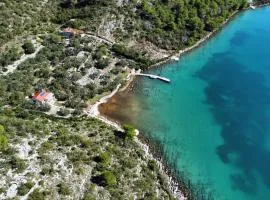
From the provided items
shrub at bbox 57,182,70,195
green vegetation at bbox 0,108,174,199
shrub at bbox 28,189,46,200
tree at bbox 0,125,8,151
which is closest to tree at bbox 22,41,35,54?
green vegetation at bbox 0,108,174,199

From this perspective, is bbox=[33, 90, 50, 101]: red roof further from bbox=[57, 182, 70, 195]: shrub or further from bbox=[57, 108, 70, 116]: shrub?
bbox=[57, 182, 70, 195]: shrub

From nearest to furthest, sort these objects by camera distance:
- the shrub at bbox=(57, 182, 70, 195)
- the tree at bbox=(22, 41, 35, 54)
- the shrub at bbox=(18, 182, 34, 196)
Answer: the shrub at bbox=(18, 182, 34, 196) < the shrub at bbox=(57, 182, 70, 195) < the tree at bbox=(22, 41, 35, 54)

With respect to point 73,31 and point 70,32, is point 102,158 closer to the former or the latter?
point 70,32

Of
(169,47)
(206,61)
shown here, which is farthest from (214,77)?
(169,47)

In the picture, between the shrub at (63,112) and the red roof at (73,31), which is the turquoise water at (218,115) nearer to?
the shrub at (63,112)

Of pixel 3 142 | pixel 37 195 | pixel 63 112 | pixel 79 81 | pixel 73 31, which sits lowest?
pixel 79 81

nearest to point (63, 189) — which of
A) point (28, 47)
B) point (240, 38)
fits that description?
point (28, 47)
